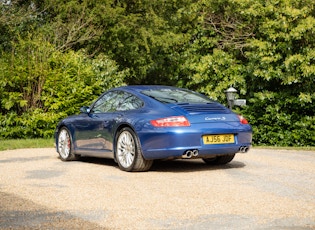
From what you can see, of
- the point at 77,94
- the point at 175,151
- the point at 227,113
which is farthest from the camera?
the point at 77,94

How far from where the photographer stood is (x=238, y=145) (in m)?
10.1

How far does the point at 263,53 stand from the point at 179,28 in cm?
789

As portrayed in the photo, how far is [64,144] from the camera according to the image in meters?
12.2

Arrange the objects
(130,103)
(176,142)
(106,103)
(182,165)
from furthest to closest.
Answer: (106,103)
(182,165)
(130,103)
(176,142)

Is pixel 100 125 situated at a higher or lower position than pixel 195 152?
higher

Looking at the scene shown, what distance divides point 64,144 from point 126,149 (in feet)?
7.95

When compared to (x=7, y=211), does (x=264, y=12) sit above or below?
above

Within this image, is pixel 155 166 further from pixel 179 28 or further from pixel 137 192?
pixel 179 28

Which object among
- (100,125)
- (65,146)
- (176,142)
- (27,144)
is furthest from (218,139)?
(27,144)

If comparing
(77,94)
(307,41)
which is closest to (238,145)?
(77,94)

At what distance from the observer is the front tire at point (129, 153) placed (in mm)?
9867

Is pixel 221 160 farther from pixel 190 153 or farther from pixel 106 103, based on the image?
pixel 106 103

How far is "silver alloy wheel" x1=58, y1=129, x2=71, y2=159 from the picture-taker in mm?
12078

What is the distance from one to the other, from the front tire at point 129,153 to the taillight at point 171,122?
1.40ft
